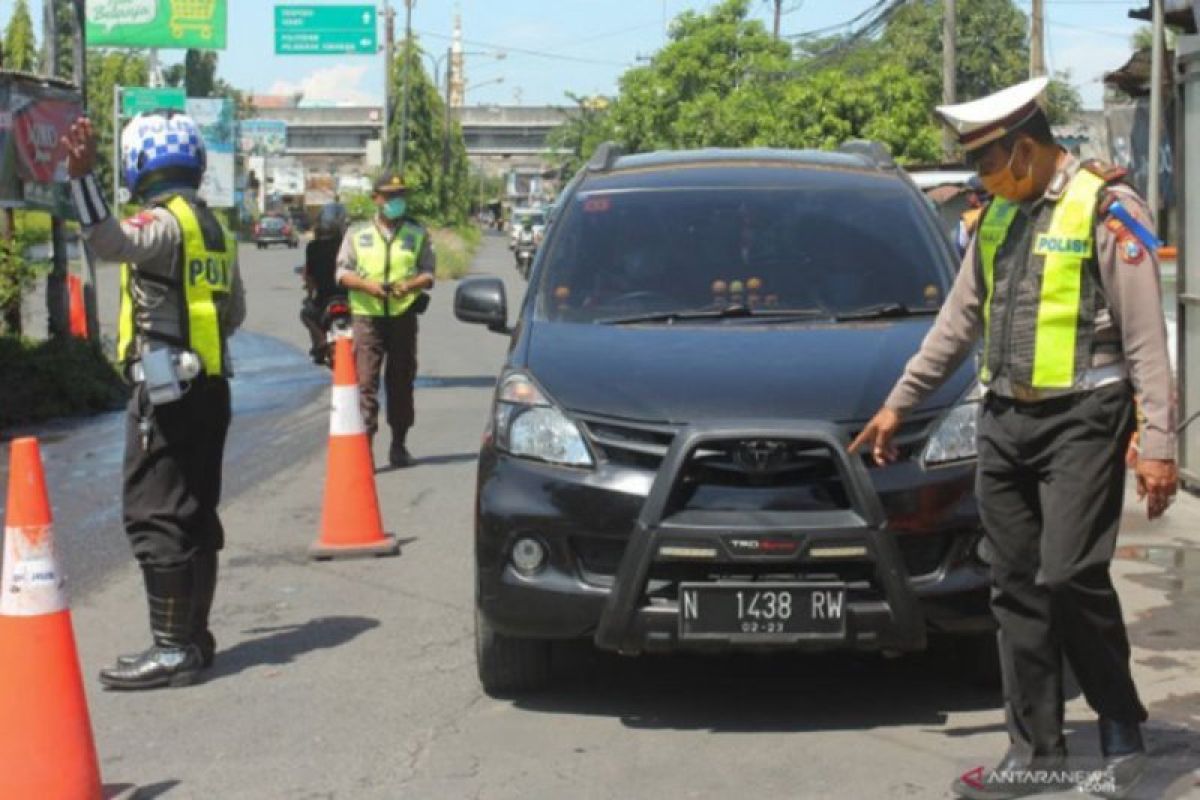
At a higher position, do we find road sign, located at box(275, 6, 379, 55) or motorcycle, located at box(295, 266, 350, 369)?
road sign, located at box(275, 6, 379, 55)

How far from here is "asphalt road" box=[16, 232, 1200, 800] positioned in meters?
5.83

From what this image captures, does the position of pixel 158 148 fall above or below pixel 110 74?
below

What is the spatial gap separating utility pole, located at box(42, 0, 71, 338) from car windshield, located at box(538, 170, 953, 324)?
1201 centimetres

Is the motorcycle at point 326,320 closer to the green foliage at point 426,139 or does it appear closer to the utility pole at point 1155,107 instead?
the utility pole at point 1155,107

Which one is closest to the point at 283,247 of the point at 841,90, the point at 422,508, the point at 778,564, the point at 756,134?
the point at 756,134

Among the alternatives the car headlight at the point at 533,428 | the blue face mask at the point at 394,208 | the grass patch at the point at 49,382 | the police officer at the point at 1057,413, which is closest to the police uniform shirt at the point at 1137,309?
the police officer at the point at 1057,413

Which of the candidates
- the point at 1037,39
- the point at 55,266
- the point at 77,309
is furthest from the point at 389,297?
the point at 1037,39

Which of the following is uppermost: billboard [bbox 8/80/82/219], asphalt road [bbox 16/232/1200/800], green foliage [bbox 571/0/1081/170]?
green foliage [bbox 571/0/1081/170]

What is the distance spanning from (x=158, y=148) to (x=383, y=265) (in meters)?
5.78

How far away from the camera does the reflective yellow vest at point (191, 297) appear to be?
7.17m

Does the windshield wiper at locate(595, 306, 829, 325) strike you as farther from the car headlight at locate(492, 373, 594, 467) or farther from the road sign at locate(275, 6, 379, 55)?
the road sign at locate(275, 6, 379, 55)

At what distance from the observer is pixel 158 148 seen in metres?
7.16

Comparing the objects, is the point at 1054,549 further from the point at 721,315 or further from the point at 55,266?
the point at 55,266

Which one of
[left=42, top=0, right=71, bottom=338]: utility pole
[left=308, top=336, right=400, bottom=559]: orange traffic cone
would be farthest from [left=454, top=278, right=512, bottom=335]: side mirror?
[left=42, top=0, right=71, bottom=338]: utility pole
